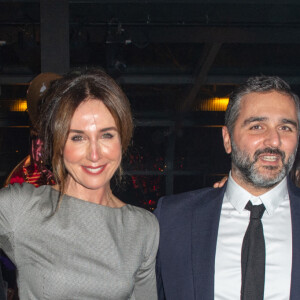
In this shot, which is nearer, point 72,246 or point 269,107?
point 72,246

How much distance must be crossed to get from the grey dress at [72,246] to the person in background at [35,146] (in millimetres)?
522

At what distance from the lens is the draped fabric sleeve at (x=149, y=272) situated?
1.57 metres

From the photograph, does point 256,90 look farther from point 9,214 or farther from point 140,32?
point 140,32

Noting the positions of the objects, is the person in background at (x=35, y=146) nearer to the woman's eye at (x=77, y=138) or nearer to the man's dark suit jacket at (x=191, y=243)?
the woman's eye at (x=77, y=138)

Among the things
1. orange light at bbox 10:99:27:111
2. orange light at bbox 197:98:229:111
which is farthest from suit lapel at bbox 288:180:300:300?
orange light at bbox 10:99:27:111

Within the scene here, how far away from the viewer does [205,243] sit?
1.50 m

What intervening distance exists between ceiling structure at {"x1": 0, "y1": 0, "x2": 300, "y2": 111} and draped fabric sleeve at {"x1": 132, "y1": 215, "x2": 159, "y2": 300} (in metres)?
1.58

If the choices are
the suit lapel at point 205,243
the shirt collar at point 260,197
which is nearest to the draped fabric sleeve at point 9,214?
the suit lapel at point 205,243

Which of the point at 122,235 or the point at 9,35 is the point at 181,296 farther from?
the point at 9,35

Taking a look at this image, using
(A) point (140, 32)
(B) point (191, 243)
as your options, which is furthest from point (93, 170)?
(A) point (140, 32)

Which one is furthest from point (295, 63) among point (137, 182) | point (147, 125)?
point (137, 182)

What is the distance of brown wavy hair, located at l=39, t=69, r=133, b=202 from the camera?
142 cm

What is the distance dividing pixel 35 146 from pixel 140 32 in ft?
6.51

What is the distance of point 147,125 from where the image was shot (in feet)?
22.4
